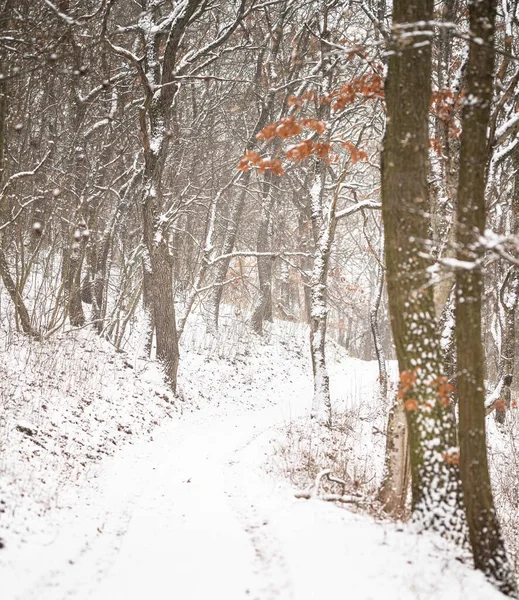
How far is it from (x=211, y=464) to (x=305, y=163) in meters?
11.6

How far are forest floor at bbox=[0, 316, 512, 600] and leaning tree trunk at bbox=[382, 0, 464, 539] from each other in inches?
20.0

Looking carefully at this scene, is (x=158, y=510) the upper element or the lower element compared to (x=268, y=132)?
lower

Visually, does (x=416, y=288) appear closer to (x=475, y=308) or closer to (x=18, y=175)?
(x=475, y=308)

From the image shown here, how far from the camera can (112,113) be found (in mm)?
13430

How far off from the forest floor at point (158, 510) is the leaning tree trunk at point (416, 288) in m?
0.51

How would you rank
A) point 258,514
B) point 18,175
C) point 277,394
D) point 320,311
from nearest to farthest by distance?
point 258,514 → point 18,175 → point 320,311 → point 277,394

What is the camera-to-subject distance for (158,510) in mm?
5660

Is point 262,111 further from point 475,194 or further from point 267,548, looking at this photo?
point 267,548

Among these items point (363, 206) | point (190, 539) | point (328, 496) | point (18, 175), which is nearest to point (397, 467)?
point (328, 496)

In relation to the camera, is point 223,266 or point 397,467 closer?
point 397,467

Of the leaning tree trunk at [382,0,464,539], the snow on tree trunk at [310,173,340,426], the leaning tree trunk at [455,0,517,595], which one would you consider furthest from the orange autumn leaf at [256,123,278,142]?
the snow on tree trunk at [310,173,340,426]

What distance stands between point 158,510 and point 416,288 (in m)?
4.02

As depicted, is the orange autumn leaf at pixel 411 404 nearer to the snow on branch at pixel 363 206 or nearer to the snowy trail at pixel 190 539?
the snowy trail at pixel 190 539

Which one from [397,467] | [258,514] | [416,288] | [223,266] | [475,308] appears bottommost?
[258,514]
